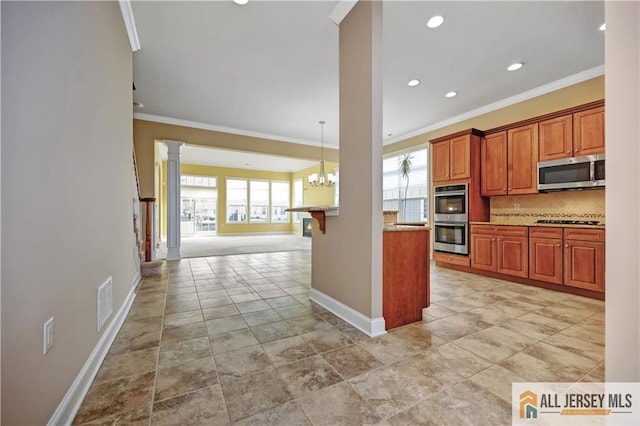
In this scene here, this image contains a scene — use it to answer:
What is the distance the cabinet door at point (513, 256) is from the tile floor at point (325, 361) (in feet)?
2.13

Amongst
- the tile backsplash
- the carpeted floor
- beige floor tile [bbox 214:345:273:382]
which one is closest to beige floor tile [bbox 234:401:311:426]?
beige floor tile [bbox 214:345:273:382]

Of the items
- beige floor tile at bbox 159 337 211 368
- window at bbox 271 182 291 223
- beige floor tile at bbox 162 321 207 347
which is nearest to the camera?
beige floor tile at bbox 159 337 211 368

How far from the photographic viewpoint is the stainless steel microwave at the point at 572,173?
326 centimetres

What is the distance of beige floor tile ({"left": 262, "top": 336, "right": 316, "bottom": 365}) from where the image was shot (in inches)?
69.7

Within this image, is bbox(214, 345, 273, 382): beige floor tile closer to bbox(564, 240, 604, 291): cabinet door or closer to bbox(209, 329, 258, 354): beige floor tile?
bbox(209, 329, 258, 354): beige floor tile

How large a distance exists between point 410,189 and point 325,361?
17.2 ft

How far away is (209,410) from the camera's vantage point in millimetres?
1292

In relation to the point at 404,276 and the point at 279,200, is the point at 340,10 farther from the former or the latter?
the point at 279,200

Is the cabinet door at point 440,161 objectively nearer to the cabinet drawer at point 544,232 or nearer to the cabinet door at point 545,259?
the cabinet drawer at point 544,232

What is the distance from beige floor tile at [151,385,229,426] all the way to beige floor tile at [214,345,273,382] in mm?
154

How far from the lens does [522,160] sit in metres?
3.99

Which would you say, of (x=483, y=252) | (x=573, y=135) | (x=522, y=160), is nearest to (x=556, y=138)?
(x=573, y=135)

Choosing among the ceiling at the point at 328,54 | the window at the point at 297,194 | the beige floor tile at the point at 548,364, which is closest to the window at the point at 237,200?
the window at the point at 297,194

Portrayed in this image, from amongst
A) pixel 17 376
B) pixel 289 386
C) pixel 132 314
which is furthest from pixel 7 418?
pixel 132 314
